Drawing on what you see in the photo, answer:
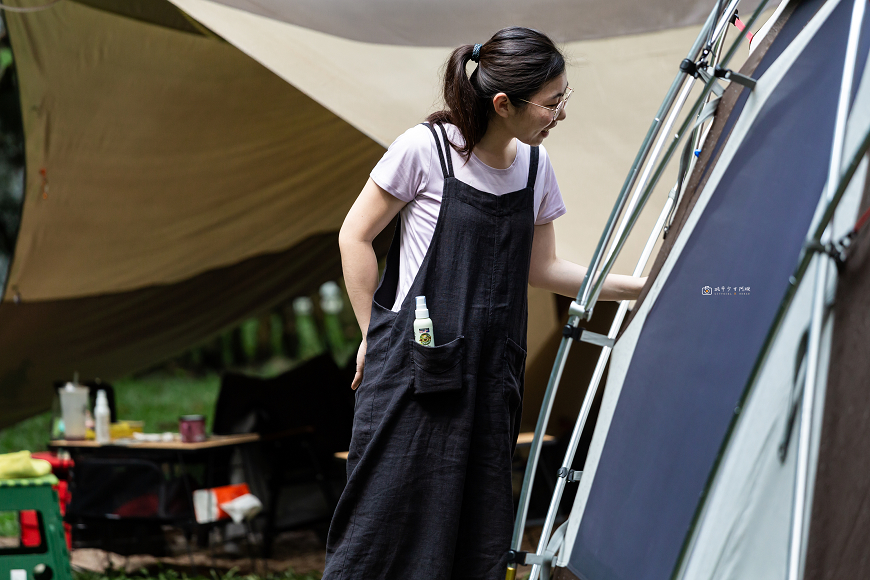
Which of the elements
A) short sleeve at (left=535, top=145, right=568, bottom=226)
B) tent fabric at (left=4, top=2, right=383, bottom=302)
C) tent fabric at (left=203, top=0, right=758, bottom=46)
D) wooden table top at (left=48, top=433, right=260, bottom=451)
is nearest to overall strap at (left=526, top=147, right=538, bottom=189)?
short sleeve at (left=535, top=145, right=568, bottom=226)

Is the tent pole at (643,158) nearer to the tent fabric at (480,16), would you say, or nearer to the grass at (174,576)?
the tent fabric at (480,16)

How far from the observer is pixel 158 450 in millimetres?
3613

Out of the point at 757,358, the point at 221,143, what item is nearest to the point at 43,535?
the point at 221,143

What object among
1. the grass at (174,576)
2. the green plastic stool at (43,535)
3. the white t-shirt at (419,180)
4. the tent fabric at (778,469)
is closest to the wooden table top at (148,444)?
the grass at (174,576)

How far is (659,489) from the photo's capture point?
1.23m

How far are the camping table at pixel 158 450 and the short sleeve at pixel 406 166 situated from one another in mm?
2438

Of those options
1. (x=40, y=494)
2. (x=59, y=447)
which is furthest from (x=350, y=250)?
(x=59, y=447)

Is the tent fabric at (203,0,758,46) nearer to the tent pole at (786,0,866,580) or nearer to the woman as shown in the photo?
the woman

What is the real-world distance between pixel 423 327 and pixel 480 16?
1.54m

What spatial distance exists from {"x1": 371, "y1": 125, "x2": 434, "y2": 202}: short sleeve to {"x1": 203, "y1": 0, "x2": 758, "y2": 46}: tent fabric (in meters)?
1.31

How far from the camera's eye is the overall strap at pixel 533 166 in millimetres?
1541

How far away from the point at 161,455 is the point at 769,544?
304cm

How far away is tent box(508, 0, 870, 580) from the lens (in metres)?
1.03

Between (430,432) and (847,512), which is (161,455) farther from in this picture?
(847,512)
